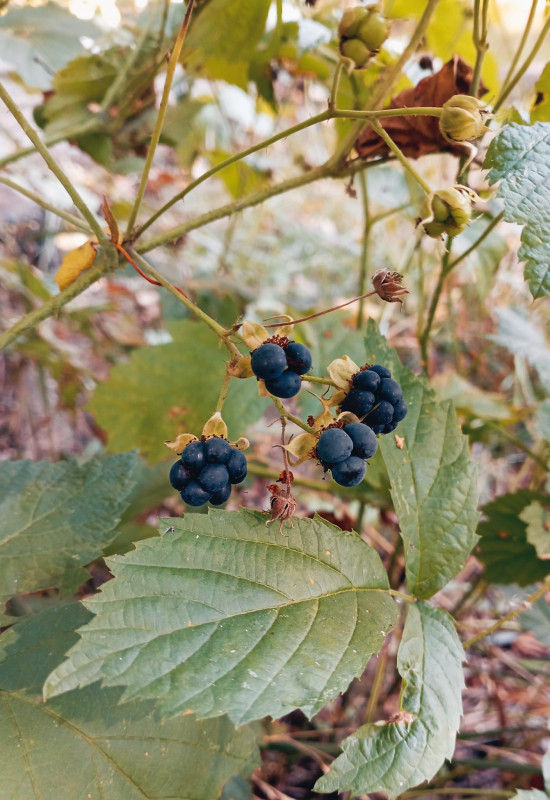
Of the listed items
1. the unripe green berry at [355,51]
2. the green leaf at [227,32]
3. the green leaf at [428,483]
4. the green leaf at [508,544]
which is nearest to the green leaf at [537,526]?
the green leaf at [508,544]

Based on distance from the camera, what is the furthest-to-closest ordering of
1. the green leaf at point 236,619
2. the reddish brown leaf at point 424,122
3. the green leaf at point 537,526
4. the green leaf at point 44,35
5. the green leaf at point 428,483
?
1. the green leaf at point 44,35
2. the green leaf at point 537,526
3. the reddish brown leaf at point 424,122
4. the green leaf at point 428,483
5. the green leaf at point 236,619

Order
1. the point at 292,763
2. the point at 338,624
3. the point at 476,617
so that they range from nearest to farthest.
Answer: the point at 338,624 → the point at 292,763 → the point at 476,617

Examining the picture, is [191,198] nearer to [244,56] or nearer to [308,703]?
[244,56]

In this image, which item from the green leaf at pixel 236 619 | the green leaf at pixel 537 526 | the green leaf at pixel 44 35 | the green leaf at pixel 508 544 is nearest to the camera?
the green leaf at pixel 236 619

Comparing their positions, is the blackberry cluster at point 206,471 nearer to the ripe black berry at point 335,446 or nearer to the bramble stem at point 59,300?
the ripe black berry at point 335,446

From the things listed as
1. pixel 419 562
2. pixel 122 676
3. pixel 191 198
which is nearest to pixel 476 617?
pixel 419 562

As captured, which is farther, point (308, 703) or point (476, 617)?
point (476, 617)

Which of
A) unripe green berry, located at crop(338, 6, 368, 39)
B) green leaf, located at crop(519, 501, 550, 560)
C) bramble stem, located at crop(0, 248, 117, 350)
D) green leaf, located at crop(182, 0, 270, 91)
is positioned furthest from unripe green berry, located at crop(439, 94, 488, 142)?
green leaf, located at crop(519, 501, 550, 560)
